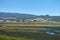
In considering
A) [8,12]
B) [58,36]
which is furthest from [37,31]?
[8,12]

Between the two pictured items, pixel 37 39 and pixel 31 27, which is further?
pixel 31 27

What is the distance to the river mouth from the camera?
5.03m

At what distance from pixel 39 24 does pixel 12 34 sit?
29.6 inches

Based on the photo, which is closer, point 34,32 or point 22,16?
point 34,32

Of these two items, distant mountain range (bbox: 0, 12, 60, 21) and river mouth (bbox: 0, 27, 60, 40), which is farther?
distant mountain range (bbox: 0, 12, 60, 21)

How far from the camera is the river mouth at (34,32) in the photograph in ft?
16.5

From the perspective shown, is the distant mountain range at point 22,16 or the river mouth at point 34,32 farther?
the distant mountain range at point 22,16

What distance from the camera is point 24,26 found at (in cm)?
527

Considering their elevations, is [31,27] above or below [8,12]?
below

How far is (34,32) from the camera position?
16.8 feet

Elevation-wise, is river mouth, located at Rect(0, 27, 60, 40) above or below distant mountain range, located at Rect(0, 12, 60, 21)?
below

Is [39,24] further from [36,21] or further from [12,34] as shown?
[12,34]

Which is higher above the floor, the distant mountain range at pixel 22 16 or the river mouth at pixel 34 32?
the distant mountain range at pixel 22 16

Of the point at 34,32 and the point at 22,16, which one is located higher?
the point at 22,16
